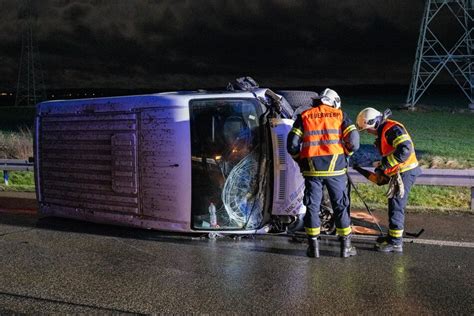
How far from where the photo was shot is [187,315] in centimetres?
400

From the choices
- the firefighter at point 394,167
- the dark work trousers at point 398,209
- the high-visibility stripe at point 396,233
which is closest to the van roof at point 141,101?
the firefighter at point 394,167

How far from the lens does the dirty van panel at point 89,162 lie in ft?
20.4

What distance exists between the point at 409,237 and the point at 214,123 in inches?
97.5

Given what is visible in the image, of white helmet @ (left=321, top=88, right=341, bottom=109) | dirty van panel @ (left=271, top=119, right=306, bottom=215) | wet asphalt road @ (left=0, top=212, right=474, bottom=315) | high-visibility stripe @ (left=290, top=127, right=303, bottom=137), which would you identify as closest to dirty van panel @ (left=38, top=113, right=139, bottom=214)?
wet asphalt road @ (left=0, top=212, right=474, bottom=315)

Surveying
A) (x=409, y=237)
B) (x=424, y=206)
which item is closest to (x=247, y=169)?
(x=409, y=237)

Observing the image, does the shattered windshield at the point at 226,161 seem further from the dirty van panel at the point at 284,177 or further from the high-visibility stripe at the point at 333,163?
the high-visibility stripe at the point at 333,163

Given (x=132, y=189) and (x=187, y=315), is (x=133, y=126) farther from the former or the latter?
(x=187, y=315)

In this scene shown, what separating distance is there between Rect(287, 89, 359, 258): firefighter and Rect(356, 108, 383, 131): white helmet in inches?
13.7

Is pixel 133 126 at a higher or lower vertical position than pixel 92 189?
higher

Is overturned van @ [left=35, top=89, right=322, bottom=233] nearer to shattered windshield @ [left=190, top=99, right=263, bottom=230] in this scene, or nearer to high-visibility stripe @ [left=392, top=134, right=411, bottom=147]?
shattered windshield @ [left=190, top=99, right=263, bottom=230]

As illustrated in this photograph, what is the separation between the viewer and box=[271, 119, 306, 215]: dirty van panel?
5.86 metres

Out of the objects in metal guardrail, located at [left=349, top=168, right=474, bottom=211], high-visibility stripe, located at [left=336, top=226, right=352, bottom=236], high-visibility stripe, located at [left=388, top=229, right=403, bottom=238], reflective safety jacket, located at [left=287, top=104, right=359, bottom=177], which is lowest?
high-visibility stripe, located at [left=388, top=229, right=403, bottom=238]

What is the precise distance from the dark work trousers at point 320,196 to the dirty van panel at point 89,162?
1920 millimetres

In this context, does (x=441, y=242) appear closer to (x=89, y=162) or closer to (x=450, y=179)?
(x=450, y=179)
